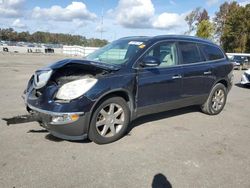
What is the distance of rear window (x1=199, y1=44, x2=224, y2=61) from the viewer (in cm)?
607

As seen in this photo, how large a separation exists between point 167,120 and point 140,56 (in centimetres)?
183

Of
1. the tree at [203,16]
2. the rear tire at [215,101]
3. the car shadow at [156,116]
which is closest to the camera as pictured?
the car shadow at [156,116]

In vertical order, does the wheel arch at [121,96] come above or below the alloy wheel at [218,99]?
above

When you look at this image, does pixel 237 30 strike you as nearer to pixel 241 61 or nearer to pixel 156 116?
pixel 241 61

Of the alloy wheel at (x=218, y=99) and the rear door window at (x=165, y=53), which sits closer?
the rear door window at (x=165, y=53)

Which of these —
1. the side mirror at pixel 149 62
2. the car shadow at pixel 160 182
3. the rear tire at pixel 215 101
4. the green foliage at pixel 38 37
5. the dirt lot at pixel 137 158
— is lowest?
the car shadow at pixel 160 182

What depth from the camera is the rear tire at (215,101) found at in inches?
246

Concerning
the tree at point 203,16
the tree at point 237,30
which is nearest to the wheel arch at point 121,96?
the tree at point 237,30

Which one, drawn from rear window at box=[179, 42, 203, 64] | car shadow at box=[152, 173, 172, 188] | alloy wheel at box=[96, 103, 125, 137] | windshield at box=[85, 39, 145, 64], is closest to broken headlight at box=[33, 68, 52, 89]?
alloy wheel at box=[96, 103, 125, 137]

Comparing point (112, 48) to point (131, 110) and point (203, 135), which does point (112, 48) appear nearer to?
point (131, 110)

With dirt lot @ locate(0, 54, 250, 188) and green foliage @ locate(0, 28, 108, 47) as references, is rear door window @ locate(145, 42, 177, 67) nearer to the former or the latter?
dirt lot @ locate(0, 54, 250, 188)

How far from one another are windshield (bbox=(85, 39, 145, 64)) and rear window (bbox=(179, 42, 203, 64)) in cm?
103

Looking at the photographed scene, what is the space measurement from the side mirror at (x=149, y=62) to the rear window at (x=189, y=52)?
1.04m

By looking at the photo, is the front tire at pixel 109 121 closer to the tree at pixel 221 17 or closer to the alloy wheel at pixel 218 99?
the alloy wheel at pixel 218 99
